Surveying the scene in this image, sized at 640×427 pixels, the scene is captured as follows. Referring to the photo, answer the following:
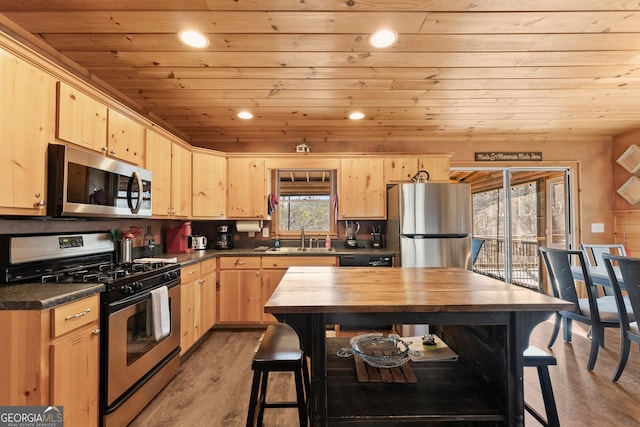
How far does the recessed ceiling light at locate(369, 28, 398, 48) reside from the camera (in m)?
1.92

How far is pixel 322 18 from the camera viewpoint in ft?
5.92

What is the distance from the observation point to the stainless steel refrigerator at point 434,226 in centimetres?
339

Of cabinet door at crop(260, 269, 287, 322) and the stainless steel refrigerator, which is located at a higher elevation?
the stainless steel refrigerator

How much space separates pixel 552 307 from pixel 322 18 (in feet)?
6.04

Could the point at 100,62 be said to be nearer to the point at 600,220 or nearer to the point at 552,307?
the point at 552,307

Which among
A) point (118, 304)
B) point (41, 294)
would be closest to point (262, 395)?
point (118, 304)

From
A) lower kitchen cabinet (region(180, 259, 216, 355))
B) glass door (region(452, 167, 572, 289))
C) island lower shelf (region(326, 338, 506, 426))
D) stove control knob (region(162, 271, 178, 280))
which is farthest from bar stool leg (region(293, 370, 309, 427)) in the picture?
glass door (region(452, 167, 572, 289))

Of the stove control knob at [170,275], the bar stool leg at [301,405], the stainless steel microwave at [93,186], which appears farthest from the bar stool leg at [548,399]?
the stainless steel microwave at [93,186]

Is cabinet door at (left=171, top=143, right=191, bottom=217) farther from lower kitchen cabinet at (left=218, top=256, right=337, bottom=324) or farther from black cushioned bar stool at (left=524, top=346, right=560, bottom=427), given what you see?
black cushioned bar stool at (left=524, top=346, right=560, bottom=427)

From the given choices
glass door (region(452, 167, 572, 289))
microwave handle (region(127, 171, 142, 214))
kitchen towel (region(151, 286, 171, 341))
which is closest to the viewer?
kitchen towel (region(151, 286, 171, 341))

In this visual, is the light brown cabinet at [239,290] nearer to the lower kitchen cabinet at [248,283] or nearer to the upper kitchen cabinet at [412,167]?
the lower kitchen cabinet at [248,283]

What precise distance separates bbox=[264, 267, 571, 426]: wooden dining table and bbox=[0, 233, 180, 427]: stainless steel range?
1.02 metres

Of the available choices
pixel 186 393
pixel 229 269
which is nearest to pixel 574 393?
pixel 186 393

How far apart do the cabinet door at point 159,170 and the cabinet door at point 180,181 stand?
3.1 inches
